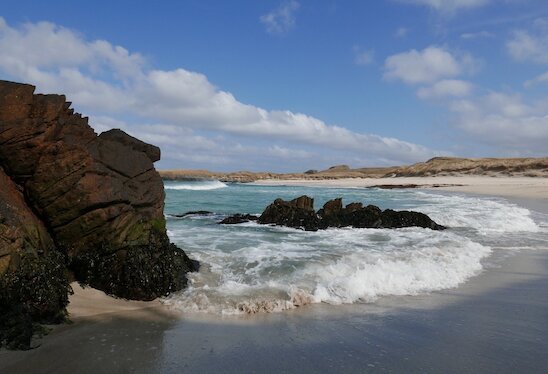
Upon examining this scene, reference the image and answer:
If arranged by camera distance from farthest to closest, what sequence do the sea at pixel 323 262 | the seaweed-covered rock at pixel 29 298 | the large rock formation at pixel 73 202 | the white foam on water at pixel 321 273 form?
the sea at pixel 323 262
the white foam on water at pixel 321 273
the large rock formation at pixel 73 202
the seaweed-covered rock at pixel 29 298

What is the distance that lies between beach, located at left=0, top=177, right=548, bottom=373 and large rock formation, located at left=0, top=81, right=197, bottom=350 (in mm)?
465

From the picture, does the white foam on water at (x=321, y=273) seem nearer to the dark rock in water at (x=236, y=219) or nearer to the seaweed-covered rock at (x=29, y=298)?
the seaweed-covered rock at (x=29, y=298)

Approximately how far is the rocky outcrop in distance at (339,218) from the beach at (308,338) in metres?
9.77

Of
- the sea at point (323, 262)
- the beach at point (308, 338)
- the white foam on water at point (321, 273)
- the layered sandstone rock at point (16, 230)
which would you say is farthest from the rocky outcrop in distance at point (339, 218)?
the layered sandstone rock at point (16, 230)

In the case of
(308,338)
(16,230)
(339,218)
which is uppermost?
(16,230)

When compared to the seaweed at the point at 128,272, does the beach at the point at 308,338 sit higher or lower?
lower

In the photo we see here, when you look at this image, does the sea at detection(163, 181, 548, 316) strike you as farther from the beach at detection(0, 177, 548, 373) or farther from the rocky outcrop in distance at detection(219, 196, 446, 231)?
the rocky outcrop in distance at detection(219, 196, 446, 231)

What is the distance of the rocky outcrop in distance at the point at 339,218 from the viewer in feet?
57.9

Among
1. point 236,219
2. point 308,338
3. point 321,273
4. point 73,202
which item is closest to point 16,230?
point 73,202

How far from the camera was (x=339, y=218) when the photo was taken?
1853 cm

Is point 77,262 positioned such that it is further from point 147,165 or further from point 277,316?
point 277,316

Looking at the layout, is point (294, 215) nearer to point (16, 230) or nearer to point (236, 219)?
point (236, 219)

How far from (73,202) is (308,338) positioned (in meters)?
4.53

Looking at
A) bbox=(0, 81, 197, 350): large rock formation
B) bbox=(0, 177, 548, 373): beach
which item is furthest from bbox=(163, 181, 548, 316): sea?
bbox=(0, 81, 197, 350): large rock formation
